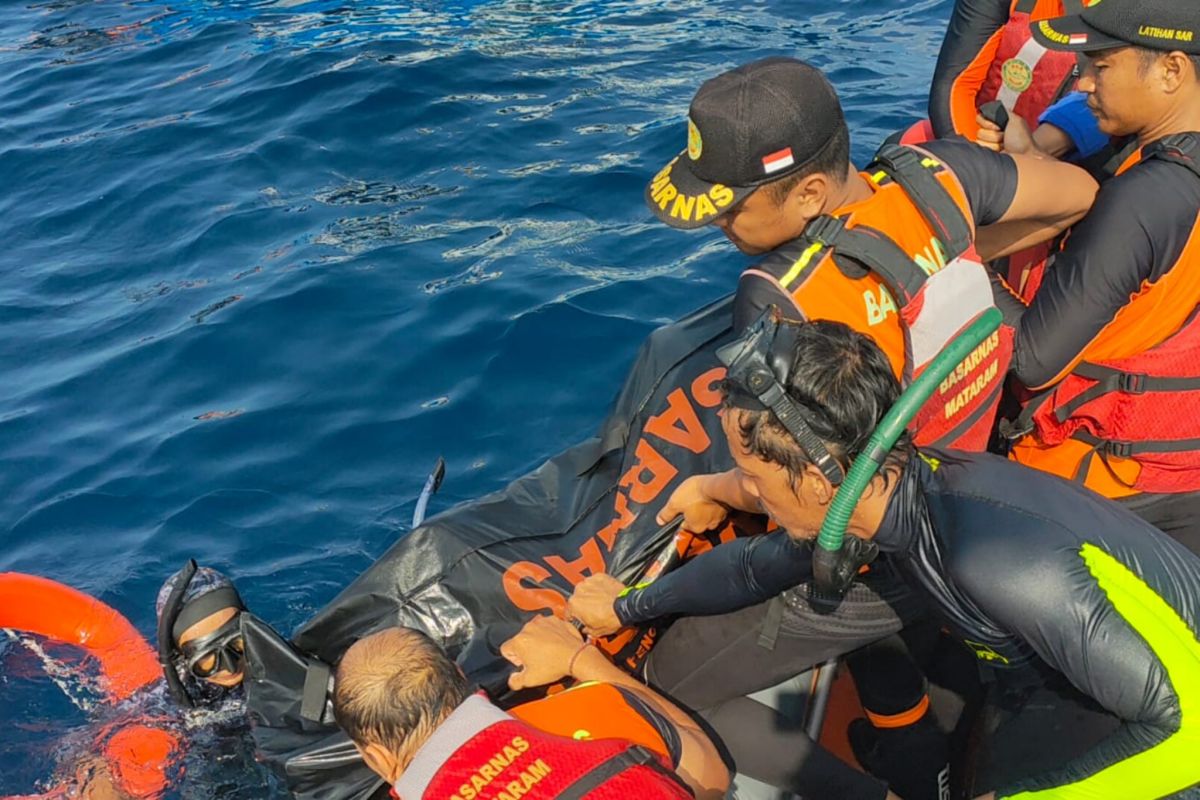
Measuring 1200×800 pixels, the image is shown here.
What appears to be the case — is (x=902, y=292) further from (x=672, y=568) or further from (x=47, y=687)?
(x=47, y=687)

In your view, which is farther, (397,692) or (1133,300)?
(1133,300)

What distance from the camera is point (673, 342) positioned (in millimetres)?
4203

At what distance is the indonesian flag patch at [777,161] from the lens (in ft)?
9.30

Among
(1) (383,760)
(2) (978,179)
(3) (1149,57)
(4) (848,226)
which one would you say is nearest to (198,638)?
(1) (383,760)

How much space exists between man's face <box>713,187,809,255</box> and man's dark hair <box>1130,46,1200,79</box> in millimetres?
822

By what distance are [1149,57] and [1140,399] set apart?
0.81m

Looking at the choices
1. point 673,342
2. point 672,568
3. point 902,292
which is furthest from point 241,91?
point 902,292

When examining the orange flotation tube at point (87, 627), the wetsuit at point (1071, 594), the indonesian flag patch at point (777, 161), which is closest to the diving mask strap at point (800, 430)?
the wetsuit at point (1071, 594)

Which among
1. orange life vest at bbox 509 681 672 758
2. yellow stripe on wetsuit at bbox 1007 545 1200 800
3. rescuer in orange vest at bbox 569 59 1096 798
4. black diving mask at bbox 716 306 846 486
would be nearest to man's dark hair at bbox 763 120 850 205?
rescuer in orange vest at bbox 569 59 1096 798

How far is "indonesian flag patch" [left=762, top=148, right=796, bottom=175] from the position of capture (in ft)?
9.30

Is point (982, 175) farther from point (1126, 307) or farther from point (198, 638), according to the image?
point (198, 638)

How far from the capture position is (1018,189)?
305 cm

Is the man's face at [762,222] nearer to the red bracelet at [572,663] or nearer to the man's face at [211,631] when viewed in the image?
the red bracelet at [572,663]

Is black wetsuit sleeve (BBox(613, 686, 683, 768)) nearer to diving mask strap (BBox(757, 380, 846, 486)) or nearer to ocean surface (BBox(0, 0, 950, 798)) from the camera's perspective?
diving mask strap (BBox(757, 380, 846, 486))
